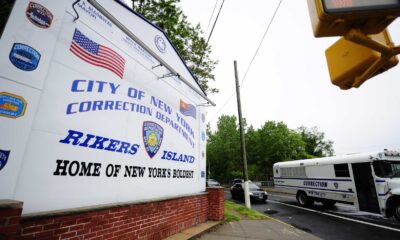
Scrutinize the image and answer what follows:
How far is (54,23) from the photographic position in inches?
136

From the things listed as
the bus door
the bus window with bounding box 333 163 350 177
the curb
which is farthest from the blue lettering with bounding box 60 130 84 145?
the bus window with bounding box 333 163 350 177

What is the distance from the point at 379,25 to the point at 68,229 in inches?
170

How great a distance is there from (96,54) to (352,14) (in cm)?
434

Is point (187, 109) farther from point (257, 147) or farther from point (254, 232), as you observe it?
point (257, 147)

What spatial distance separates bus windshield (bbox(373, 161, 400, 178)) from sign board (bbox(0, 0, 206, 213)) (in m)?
9.40

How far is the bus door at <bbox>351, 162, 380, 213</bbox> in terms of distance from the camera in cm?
974

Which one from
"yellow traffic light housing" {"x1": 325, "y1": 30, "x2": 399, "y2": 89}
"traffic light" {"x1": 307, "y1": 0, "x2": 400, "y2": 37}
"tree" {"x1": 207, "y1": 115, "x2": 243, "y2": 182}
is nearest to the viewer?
"traffic light" {"x1": 307, "y1": 0, "x2": 400, "y2": 37}

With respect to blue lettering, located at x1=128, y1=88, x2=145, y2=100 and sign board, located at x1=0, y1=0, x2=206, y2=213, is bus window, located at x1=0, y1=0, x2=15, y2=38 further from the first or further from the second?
blue lettering, located at x1=128, y1=88, x2=145, y2=100

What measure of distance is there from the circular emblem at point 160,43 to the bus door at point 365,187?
11018 millimetres

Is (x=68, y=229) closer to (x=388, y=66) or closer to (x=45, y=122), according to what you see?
(x=45, y=122)

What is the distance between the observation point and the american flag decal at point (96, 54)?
151 inches

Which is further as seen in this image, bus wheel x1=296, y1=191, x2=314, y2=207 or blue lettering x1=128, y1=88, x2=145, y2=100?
bus wheel x1=296, y1=191, x2=314, y2=207

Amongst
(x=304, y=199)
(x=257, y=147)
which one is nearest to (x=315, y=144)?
(x=257, y=147)

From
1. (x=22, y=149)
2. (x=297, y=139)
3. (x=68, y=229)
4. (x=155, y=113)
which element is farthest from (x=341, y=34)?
(x=297, y=139)
